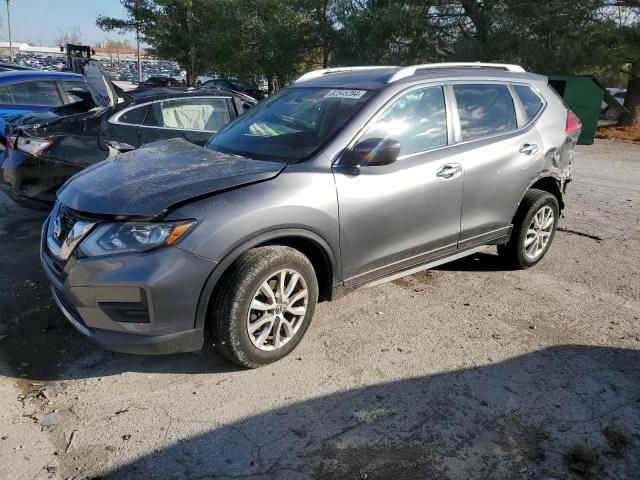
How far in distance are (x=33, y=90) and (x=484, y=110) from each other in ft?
23.0

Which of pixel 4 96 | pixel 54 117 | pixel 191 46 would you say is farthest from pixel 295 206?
pixel 191 46

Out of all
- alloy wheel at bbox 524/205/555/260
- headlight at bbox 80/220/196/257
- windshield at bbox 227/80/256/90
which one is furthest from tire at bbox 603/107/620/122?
headlight at bbox 80/220/196/257

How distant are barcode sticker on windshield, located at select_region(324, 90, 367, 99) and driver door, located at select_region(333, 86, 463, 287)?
25 centimetres

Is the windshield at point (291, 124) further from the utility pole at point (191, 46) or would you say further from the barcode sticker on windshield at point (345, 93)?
the utility pole at point (191, 46)

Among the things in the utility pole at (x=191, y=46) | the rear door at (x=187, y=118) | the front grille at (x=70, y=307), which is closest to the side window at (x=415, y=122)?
the front grille at (x=70, y=307)

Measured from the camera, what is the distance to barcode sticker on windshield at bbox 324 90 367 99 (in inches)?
149

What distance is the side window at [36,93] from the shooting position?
8.07 m

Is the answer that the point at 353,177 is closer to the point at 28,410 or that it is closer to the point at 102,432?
the point at 102,432

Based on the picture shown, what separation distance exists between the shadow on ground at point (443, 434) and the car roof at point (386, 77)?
82.1 inches

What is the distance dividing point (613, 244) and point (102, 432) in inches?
214

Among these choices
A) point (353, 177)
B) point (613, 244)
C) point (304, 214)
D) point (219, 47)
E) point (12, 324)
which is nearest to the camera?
point (304, 214)

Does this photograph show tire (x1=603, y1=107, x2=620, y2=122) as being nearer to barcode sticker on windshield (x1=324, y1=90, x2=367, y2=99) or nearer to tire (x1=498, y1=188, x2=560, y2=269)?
tire (x1=498, y1=188, x2=560, y2=269)

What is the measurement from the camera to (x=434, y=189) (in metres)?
3.82

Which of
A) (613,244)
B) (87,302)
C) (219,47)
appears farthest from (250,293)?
(219,47)
